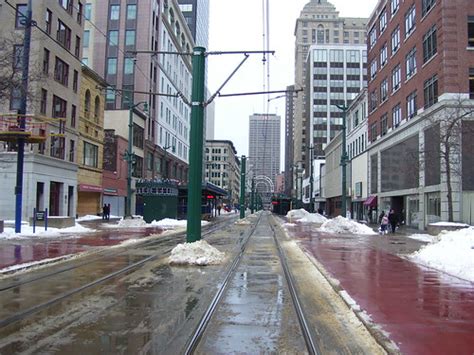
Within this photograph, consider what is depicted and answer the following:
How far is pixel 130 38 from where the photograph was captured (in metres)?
71.9

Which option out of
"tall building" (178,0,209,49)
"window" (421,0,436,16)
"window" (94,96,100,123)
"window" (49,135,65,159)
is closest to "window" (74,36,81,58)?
"window" (94,96,100,123)

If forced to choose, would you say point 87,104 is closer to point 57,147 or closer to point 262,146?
point 57,147

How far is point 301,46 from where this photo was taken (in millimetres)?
186625

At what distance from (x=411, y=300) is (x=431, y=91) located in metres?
30.5

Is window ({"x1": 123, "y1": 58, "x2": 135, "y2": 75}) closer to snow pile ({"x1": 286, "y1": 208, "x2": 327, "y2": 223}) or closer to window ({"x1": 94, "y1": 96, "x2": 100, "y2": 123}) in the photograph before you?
window ({"x1": 94, "y1": 96, "x2": 100, "y2": 123})

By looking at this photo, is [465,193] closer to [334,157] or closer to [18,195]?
[18,195]

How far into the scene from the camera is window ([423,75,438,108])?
3594 cm

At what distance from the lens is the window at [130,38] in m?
71.7

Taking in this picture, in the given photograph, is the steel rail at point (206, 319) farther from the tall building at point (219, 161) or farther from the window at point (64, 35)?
the tall building at point (219, 161)

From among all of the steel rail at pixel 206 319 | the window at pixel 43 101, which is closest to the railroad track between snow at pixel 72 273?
the steel rail at pixel 206 319

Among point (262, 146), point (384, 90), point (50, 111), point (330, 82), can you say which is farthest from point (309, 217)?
point (330, 82)

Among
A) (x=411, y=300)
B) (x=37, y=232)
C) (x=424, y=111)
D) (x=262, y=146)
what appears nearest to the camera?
(x=411, y=300)

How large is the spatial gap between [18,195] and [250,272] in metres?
15.1

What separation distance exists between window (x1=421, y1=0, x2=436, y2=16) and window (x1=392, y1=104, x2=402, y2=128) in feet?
28.9
